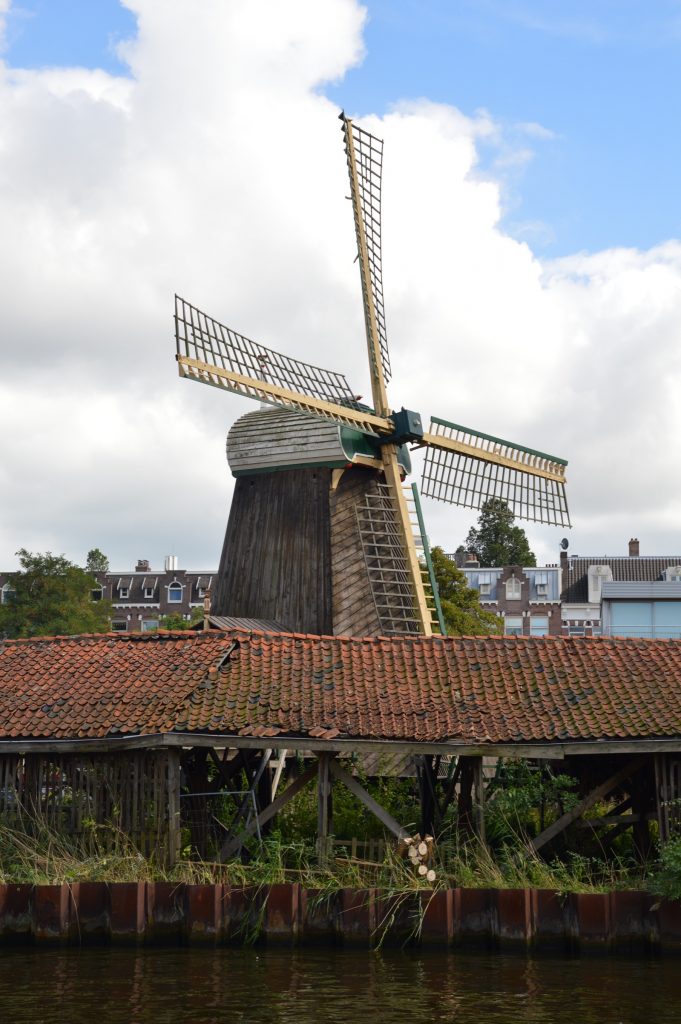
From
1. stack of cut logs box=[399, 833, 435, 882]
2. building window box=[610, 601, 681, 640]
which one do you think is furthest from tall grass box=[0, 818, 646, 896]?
building window box=[610, 601, 681, 640]

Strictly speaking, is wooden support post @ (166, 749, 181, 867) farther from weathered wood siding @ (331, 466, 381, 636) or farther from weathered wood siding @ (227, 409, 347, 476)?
weathered wood siding @ (227, 409, 347, 476)

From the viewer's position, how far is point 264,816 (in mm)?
19969

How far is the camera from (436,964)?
16.8m

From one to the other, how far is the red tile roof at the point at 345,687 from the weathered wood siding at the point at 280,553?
16.4 ft

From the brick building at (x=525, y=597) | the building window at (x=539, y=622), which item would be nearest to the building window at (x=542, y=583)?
the brick building at (x=525, y=597)

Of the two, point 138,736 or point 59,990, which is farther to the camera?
point 138,736

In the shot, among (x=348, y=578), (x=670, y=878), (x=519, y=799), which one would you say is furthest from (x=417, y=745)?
(x=348, y=578)

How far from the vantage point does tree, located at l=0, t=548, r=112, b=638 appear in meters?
63.3

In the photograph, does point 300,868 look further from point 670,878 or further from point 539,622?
point 539,622

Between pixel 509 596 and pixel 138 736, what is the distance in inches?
2147

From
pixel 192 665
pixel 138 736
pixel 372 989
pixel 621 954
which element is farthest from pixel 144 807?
pixel 621 954

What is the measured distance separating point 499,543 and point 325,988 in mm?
73210

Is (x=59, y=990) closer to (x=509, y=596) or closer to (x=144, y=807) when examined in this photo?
(x=144, y=807)

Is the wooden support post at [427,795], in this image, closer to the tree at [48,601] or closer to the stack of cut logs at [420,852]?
the stack of cut logs at [420,852]
